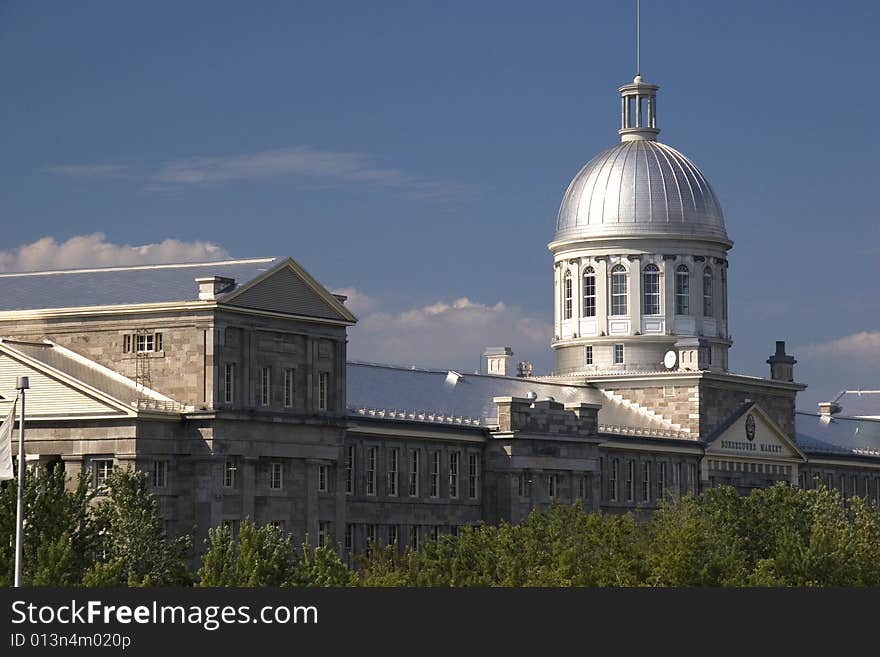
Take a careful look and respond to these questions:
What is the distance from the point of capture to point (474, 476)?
137m

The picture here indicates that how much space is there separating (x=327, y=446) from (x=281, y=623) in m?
58.2

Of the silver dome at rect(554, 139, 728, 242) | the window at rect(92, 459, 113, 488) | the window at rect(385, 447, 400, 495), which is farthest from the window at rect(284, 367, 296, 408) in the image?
the silver dome at rect(554, 139, 728, 242)

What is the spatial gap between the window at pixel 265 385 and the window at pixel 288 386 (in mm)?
1242

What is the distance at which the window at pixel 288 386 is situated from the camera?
11438 centimetres

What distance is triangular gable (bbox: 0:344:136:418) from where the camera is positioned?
10762 centimetres

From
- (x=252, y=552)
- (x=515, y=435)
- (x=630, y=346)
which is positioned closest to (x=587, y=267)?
(x=630, y=346)

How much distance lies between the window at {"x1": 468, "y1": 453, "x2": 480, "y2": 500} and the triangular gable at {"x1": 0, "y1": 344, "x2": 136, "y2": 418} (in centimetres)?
3334

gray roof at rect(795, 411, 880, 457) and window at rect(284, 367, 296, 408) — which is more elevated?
gray roof at rect(795, 411, 880, 457)

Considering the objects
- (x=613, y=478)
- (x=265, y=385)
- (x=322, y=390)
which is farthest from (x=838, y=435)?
(x=265, y=385)

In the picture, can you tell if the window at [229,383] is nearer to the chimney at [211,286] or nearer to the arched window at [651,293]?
the chimney at [211,286]

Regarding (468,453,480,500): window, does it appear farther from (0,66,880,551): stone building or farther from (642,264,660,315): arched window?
(642,264,660,315): arched window

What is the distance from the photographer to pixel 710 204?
16400 cm

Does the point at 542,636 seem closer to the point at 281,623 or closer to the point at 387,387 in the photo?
the point at 281,623

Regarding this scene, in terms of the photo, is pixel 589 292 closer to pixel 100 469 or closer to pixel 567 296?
pixel 567 296
